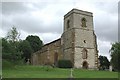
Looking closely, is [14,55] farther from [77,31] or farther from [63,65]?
[77,31]

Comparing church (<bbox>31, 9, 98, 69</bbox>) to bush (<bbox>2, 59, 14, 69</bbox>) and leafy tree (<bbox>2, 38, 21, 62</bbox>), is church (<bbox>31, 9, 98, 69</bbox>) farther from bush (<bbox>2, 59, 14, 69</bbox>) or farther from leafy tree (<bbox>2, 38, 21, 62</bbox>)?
bush (<bbox>2, 59, 14, 69</bbox>)

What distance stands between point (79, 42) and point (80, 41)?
0.36 m

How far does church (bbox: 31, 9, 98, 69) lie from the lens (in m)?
54.9

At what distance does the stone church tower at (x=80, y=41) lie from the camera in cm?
5481

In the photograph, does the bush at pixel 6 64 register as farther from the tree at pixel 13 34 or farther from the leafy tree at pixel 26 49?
the leafy tree at pixel 26 49

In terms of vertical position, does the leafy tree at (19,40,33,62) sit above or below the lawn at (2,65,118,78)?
above

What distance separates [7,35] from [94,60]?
67.0 ft

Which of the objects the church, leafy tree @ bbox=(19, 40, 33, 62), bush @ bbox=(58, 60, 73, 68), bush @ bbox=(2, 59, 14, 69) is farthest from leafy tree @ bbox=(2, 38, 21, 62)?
leafy tree @ bbox=(19, 40, 33, 62)

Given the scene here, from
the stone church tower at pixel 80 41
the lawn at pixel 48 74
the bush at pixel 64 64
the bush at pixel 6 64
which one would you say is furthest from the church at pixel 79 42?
the lawn at pixel 48 74

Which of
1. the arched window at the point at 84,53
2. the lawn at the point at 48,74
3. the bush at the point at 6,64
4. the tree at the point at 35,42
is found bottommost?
the lawn at the point at 48,74

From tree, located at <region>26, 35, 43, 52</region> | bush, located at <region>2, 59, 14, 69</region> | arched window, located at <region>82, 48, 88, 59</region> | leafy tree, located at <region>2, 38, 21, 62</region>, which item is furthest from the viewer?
tree, located at <region>26, 35, 43, 52</region>

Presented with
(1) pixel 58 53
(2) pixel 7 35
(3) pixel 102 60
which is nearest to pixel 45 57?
(1) pixel 58 53

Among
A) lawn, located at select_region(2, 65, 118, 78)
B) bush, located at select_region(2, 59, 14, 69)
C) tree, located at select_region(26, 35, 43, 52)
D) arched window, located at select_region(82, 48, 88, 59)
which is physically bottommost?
lawn, located at select_region(2, 65, 118, 78)

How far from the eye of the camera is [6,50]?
4000 cm
